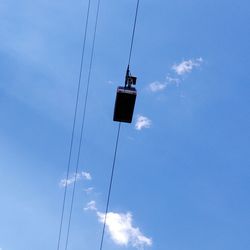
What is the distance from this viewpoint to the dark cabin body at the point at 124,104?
1136cm

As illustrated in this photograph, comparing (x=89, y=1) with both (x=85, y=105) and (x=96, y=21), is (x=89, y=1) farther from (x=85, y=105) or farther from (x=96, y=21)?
(x=85, y=105)

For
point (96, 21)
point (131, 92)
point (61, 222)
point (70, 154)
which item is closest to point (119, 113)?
point (131, 92)

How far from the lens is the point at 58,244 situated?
862 inches

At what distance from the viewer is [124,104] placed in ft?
37.6

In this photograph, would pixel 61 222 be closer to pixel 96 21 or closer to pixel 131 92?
pixel 96 21

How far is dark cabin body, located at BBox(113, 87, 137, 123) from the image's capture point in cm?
1136

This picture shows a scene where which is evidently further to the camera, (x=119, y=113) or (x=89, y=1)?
(x=89, y=1)

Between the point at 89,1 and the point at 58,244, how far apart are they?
12.4 metres

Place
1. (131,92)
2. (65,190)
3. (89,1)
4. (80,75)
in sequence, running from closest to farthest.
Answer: (131,92)
(89,1)
(80,75)
(65,190)

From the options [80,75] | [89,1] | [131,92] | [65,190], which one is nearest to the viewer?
[131,92]

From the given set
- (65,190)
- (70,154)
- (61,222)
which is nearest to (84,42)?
(70,154)

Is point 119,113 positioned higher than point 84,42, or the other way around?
point 84,42

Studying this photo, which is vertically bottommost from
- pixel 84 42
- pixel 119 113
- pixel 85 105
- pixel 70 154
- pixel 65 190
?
pixel 119 113

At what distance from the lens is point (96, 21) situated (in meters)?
17.8
